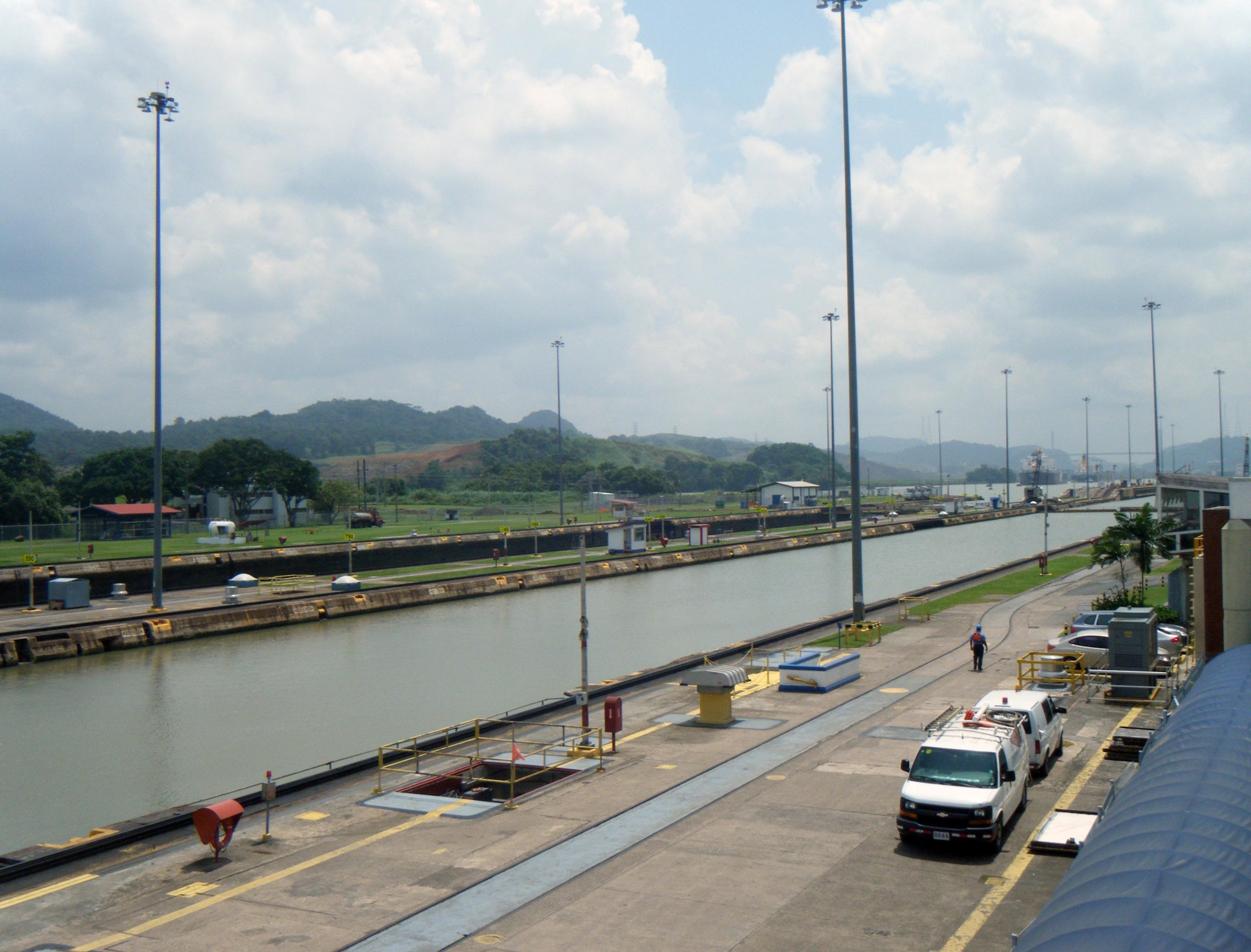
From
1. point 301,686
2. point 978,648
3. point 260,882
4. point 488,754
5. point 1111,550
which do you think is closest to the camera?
point 260,882

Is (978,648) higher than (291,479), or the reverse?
(291,479)

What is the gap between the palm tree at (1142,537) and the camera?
45500 millimetres

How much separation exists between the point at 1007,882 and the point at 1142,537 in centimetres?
3642

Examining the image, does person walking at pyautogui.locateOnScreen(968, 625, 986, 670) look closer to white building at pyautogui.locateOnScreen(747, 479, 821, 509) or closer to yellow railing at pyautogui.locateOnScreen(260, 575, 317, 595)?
yellow railing at pyautogui.locateOnScreen(260, 575, 317, 595)

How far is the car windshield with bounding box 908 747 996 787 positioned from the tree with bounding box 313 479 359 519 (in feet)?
352

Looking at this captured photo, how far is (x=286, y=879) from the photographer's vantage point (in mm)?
15102

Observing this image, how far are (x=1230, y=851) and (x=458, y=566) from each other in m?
71.4

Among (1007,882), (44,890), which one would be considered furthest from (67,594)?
(1007,882)

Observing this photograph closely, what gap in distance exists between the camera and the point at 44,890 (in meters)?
15.2

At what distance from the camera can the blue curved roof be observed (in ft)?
23.0

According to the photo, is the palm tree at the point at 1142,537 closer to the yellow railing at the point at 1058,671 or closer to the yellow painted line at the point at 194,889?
the yellow railing at the point at 1058,671

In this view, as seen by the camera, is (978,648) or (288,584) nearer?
(978,648)

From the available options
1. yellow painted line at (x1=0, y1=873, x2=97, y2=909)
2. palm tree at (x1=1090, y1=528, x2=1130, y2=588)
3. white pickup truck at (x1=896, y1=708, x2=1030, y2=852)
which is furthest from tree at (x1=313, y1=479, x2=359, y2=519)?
white pickup truck at (x1=896, y1=708, x2=1030, y2=852)

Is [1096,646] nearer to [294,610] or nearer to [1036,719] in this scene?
[1036,719]
